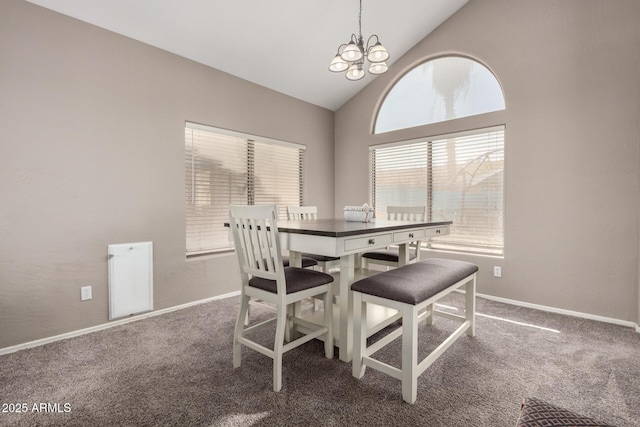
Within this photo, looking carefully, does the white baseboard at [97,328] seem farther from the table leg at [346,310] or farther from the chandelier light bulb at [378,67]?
the chandelier light bulb at [378,67]

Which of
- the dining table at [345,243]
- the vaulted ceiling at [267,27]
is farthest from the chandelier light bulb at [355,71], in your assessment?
the dining table at [345,243]

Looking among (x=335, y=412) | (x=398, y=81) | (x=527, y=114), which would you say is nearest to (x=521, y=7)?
(x=527, y=114)

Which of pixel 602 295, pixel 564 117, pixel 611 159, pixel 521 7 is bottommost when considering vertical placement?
pixel 602 295

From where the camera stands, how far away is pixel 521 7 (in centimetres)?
308

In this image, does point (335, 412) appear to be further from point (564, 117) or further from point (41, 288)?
point (564, 117)

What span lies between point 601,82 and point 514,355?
2.50m

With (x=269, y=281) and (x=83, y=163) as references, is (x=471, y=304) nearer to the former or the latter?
(x=269, y=281)

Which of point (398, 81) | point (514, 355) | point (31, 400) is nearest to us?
point (31, 400)

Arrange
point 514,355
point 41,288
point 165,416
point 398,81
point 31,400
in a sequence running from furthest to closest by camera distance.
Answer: point 398,81 → point 41,288 → point 514,355 → point 31,400 → point 165,416

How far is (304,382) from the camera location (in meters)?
1.78

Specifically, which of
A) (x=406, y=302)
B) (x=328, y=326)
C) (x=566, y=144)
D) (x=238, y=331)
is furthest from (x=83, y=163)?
(x=566, y=144)

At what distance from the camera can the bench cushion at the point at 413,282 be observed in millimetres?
1665

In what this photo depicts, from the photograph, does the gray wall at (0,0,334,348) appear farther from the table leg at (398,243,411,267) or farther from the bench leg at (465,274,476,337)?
the bench leg at (465,274,476,337)

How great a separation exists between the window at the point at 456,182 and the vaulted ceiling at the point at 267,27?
1332 millimetres
